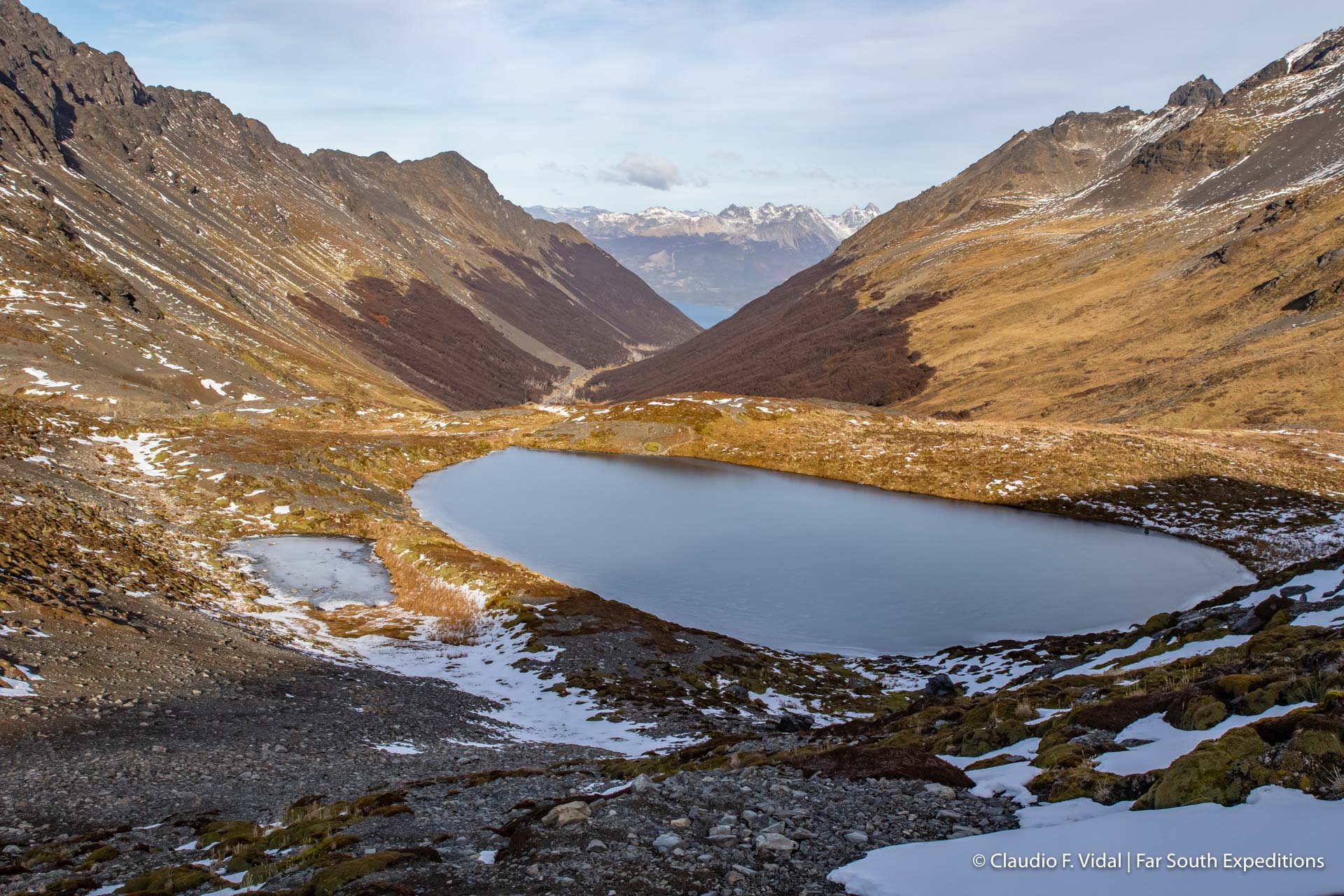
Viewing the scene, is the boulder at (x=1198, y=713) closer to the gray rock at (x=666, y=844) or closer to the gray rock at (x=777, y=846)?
the gray rock at (x=777, y=846)

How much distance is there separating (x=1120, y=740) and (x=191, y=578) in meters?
32.3

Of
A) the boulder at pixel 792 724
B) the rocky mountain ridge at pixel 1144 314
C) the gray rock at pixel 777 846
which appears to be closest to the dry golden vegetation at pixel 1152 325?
the rocky mountain ridge at pixel 1144 314

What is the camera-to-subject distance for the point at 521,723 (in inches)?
903

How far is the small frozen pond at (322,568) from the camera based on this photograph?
34.4 m

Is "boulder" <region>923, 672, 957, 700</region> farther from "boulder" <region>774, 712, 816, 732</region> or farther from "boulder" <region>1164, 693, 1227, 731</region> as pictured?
"boulder" <region>1164, 693, 1227, 731</region>

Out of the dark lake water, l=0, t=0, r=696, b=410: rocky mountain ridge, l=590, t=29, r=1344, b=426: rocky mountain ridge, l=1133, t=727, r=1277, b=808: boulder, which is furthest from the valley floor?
l=590, t=29, r=1344, b=426: rocky mountain ridge

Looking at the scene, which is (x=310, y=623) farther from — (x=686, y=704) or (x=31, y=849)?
(x=31, y=849)

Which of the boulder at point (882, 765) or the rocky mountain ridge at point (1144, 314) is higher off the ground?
the rocky mountain ridge at point (1144, 314)

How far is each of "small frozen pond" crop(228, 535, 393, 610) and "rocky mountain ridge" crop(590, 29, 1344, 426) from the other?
8606 centimetres

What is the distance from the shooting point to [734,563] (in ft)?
148

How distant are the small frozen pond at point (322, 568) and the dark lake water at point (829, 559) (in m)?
8.49

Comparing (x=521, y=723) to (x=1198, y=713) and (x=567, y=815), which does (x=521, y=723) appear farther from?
(x=1198, y=713)

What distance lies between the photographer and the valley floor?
350 inches

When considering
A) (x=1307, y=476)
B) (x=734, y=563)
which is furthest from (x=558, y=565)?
(x=1307, y=476)
